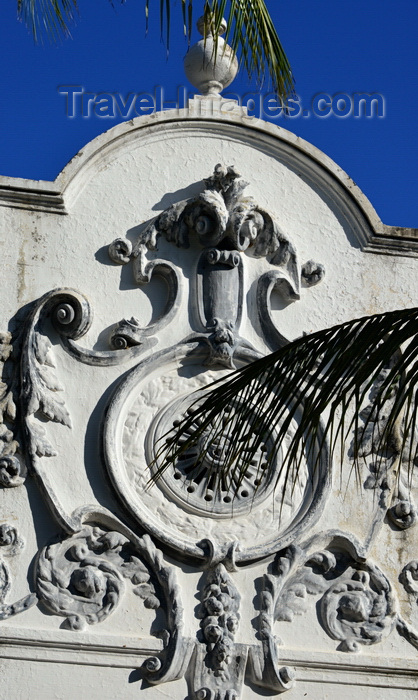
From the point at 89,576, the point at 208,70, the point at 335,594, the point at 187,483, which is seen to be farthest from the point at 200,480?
the point at 208,70

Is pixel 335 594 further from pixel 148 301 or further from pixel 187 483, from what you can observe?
pixel 148 301

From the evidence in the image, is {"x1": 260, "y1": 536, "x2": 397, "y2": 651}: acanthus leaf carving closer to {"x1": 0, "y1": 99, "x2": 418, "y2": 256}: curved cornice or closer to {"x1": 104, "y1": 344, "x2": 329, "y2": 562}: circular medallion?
{"x1": 104, "y1": 344, "x2": 329, "y2": 562}: circular medallion

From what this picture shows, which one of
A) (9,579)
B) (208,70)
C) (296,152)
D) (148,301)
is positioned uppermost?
(208,70)

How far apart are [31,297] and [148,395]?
98 centimetres

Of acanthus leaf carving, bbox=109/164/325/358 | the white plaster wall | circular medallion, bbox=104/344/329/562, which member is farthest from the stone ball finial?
circular medallion, bbox=104/344/329/562

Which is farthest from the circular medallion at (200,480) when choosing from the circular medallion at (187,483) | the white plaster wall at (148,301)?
the white plaster wall at (148,301)

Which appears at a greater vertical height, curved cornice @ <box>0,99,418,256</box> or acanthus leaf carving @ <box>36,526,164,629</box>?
curved cornice @ <box>0,99,418,256</box>

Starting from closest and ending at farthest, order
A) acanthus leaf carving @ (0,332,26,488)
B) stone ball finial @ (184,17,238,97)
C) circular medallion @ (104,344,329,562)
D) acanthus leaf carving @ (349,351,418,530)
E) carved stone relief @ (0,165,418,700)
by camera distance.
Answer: carved stone relief @ (0,165,418,700), acanthus leaf carving @ (0,332,26,488), circular medallion @ (104,344,329,562), acanthus leaf carving @ (349,351,418,530), stone ball finial @ (184,17,238,97)

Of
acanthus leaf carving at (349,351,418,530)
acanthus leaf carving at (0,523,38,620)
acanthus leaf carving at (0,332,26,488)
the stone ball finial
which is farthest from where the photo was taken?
the stone ball finial

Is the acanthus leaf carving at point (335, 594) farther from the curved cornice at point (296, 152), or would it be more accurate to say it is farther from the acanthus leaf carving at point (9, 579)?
the curved cornice at point (296, 152)

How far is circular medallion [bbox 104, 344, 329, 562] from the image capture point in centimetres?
866

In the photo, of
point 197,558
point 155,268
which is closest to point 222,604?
point 197,558

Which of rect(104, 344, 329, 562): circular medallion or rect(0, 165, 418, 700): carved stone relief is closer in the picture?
rect(0, 165, 418, 700): carved stone relief

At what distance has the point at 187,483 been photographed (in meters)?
8.81
